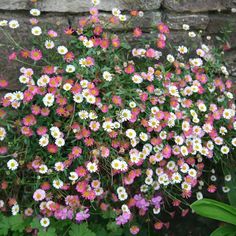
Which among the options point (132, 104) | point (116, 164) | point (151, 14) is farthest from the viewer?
point (151, 14)

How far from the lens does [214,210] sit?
7.88ft

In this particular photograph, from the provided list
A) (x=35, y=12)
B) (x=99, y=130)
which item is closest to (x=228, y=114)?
(x=99, y=130)

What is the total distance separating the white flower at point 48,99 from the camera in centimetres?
227

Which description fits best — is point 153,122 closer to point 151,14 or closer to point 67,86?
point 67,86

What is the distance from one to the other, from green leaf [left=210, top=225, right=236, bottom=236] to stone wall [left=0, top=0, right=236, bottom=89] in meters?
1.04

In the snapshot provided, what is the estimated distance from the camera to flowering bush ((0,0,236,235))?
2.29 metres

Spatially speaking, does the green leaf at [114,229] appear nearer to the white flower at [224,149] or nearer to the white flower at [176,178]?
the white flower at [176,178]

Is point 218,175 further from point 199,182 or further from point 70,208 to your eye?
point 70,208

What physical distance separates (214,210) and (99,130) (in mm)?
782

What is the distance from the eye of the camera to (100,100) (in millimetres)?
2365

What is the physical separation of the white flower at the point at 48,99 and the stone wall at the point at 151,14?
0.32 metres

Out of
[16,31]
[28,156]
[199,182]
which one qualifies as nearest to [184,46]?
[199,182]

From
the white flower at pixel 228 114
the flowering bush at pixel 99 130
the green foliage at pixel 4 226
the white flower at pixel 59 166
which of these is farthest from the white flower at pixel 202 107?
the green foliage at pixel 4 226

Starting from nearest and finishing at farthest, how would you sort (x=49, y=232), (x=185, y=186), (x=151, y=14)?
(x=49, y=232), (x=185, y=186), (x=151, y=14)
